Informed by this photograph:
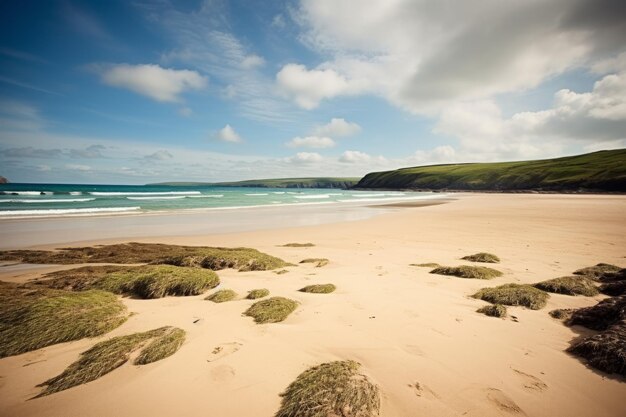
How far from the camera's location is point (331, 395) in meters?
2.94

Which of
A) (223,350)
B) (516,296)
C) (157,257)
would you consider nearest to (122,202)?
(157,257)

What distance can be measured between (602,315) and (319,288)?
5196 mm

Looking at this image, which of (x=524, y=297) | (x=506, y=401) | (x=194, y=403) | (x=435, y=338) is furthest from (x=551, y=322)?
(x=194, y=403)

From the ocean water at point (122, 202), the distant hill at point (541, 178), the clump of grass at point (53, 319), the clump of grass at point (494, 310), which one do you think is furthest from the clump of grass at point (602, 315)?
the distant hill at point (541, 178)

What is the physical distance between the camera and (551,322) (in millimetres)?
4898

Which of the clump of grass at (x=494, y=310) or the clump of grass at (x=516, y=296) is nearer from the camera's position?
the clump of grass at (x=494, y=310)

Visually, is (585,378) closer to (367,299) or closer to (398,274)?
(367,299)

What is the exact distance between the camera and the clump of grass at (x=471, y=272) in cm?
756

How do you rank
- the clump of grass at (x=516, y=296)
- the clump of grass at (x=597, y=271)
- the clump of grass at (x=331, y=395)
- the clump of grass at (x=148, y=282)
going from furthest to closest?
the clump of grass at (x=597, y=271)
the clump of grass at (x=148, y=282)
the clump of grass at (x=516, y=296)
the clump of grass at (x=331, y=395)

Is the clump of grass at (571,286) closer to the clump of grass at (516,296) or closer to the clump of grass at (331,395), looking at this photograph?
the clump of grass at (516,296)

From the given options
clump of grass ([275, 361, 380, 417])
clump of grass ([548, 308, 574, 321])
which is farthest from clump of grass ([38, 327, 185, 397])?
clump of grass ([548, 308, 574, 321])

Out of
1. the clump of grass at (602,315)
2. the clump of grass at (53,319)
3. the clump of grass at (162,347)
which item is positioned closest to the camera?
the clump of grass at (162,347)

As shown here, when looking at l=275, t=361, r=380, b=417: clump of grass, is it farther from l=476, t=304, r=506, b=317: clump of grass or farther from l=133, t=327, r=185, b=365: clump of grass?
l=476, t=304, r=506, b=317: clump of grass

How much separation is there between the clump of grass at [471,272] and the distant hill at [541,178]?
3837 inches
